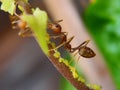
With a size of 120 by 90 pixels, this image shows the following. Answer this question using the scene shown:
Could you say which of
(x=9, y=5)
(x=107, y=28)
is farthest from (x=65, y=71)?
(x=107, y=28)

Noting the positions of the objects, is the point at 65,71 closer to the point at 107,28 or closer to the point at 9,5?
the point at 9,5

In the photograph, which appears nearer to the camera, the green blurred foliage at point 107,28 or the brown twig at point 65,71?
the brown twig at point 65,71

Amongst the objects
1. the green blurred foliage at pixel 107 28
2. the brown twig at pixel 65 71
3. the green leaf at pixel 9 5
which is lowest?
the green blurred foliage at pixel 107 28

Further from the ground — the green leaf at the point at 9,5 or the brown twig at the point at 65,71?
the green leaf at the point at 9,5

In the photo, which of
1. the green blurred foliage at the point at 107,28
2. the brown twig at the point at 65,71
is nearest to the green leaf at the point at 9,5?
the brown twig at the point at 65,71

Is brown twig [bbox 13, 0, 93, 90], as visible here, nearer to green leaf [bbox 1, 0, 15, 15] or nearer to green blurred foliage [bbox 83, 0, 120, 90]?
green leaf [bbox 1, 0, 15, 15]

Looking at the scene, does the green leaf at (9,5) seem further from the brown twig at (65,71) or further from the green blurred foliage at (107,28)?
the green blurred foliage at (107,28)

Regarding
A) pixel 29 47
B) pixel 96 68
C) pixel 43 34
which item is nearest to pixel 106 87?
pixel 96 68

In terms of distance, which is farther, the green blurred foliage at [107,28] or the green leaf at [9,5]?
the green blurred foliage at [107,28]

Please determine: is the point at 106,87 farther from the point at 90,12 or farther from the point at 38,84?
the point at 38,84
